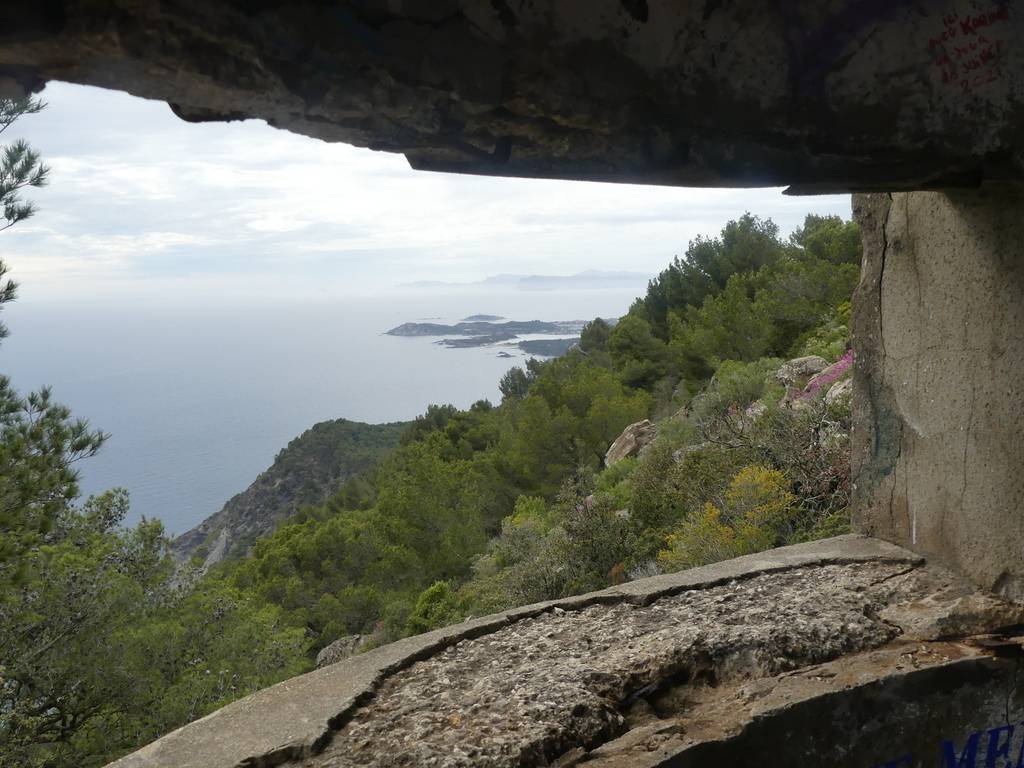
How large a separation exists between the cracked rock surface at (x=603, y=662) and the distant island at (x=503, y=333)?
28.8 m

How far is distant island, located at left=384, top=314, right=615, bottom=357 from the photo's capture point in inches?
1438

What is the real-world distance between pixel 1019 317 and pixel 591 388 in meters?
15.6

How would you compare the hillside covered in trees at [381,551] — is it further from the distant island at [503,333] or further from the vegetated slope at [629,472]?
the distant island at [503,333]

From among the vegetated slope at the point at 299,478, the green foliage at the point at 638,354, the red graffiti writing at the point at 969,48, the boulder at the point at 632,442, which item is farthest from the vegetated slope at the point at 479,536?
the vegetated slope at the point at 299,478

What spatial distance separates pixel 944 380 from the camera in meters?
3.12

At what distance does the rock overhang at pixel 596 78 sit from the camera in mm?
1521

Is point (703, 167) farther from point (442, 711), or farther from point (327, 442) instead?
point (327, 442)

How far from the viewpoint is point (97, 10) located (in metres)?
1.41

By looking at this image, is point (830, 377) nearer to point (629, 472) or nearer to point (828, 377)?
point (828, 377)

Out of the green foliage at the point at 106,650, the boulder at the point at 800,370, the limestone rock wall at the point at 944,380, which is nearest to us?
the limestone rock wall at the point at 944,380

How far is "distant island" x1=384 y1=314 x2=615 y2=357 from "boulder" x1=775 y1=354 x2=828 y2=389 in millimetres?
21389

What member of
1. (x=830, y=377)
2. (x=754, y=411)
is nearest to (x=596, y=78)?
(x=830, y=377)

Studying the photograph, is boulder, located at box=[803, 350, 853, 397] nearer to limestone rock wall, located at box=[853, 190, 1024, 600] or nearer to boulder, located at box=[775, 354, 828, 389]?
boulder, located at box=[775, 354, 828, 389]

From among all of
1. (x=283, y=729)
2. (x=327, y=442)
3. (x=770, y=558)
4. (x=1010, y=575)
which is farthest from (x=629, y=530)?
(x=327, y=442)
